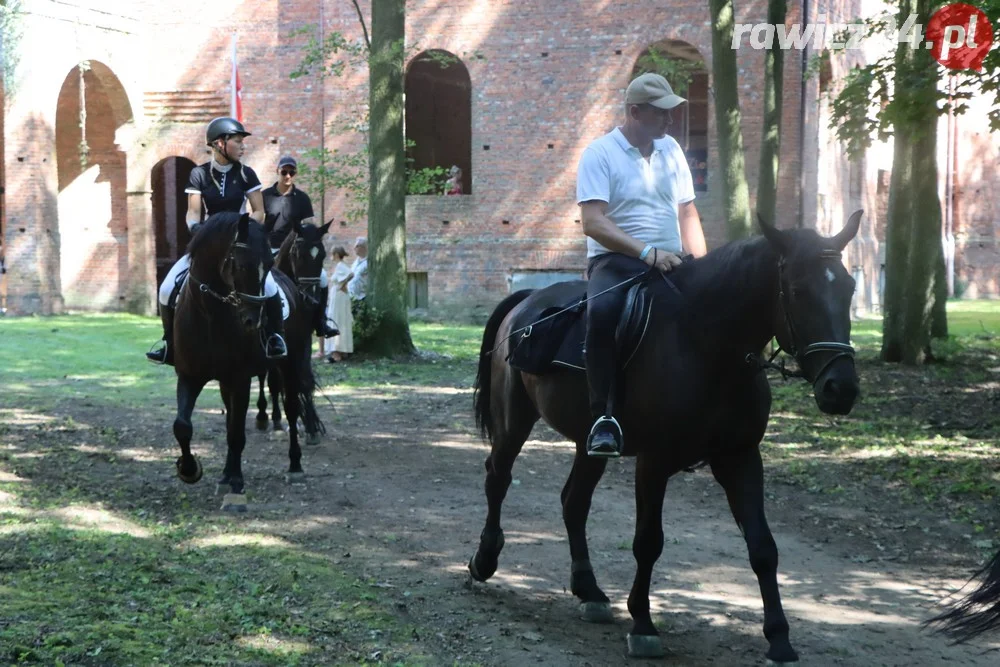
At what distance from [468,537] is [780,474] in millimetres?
3774

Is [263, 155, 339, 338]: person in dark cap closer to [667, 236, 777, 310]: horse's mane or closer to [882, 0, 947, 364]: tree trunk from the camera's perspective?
[667, 236, 777, 310]: horse's mane

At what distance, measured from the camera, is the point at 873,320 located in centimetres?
3177

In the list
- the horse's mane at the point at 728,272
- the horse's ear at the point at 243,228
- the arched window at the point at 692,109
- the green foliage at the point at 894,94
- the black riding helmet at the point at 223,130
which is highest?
the arched window at the point at 692,109

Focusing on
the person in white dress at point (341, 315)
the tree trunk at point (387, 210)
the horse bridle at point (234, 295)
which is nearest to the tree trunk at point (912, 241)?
the tree trunk at point (387, 210)

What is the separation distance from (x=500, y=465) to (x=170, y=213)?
28811 mm

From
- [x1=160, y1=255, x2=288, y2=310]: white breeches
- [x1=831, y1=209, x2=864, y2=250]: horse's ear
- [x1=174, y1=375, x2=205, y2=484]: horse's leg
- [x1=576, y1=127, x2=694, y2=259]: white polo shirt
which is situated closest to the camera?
[x1=831, y1=209, x2=864, y2=250]: horse's ear

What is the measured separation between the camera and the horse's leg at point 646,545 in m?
5.73

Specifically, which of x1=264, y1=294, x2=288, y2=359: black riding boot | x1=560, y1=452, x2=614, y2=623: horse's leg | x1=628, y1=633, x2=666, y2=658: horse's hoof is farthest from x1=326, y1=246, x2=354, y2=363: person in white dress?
x1=628, y1=633, x2=666, y2=658: horse's hoof

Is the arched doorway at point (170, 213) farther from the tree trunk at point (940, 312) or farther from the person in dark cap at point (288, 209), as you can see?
the person in dark cap at point (288, 209)

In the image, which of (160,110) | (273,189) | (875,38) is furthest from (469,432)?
(875,38)

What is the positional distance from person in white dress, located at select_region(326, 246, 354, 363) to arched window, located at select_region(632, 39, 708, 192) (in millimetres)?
9732

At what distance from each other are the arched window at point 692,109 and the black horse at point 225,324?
18.5 meters

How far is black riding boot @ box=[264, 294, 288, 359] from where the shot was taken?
974 centimetres

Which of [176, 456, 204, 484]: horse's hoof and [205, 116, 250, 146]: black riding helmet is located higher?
[205, 116, 250, 146]: black riding helmet
